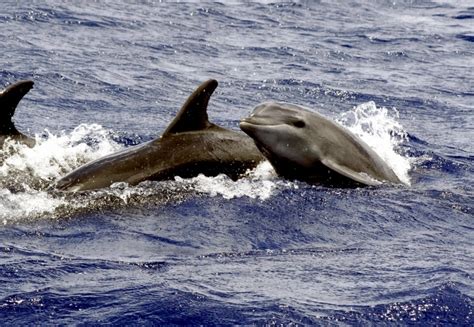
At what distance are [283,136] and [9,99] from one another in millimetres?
3555

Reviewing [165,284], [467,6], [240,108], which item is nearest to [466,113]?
A: [240,108]

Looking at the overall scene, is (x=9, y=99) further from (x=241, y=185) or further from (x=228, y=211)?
(x=228, y=211)

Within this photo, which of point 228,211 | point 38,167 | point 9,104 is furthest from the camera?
point 9,104

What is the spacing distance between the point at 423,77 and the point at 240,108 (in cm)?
563

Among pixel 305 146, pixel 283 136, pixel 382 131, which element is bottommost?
pixel 382 131

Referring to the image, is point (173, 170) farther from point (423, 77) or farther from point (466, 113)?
point (423, 77)

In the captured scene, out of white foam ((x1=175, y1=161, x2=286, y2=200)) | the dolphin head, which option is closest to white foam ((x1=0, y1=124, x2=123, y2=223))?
white foam ((x1=175, y1=161, x2=286, y2=200))

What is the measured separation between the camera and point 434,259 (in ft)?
31.3

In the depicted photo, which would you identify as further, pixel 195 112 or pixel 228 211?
pixel 195 112

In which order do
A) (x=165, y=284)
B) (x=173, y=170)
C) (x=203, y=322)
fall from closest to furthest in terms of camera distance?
(x=203, y=322), (x=165, y=284), (x=173, y=170)

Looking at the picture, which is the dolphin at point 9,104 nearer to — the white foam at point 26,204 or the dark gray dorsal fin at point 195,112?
the white foam at point 26,204

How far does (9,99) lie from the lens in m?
12.8

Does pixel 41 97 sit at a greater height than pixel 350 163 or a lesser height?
lesser

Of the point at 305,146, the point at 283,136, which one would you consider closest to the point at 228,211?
the point at 283,136
